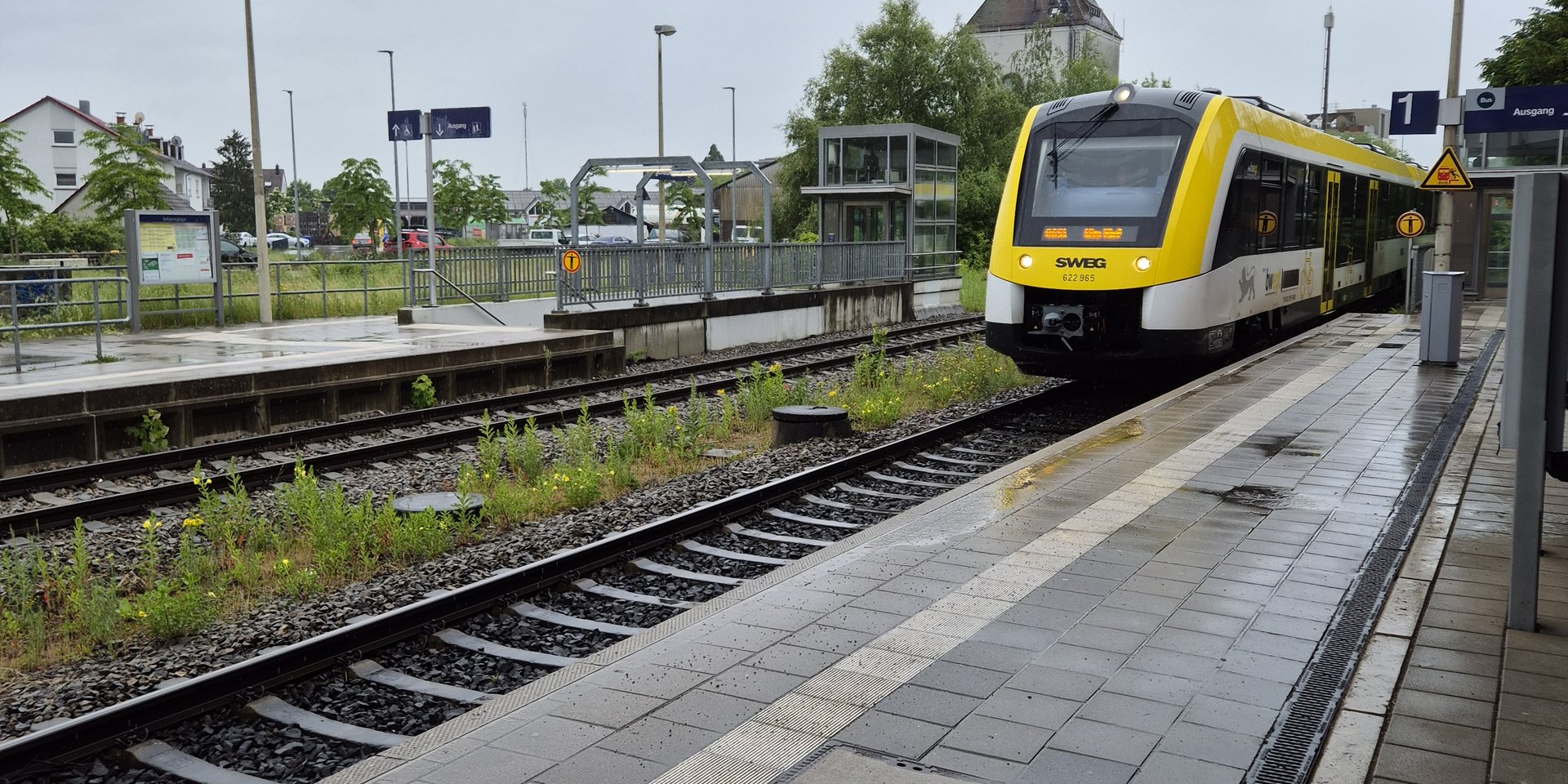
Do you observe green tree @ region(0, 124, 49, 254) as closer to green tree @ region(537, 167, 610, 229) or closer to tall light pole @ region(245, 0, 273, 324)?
tall light pole @ region(245, 0, 273, 324)

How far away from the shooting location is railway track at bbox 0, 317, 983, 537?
30.1 ft

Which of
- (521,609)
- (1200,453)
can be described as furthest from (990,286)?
(521,609)

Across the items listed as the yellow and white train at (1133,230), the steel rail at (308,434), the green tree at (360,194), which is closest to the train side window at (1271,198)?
the yellow and white train at (1133,230)

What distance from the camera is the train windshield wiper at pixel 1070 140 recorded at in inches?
512

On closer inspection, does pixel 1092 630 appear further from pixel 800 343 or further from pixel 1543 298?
pixel 800 343

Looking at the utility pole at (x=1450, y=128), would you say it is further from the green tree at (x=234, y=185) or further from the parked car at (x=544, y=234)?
the green tree at (x=234, y=185)

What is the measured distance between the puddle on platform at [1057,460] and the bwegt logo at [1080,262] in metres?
1.98

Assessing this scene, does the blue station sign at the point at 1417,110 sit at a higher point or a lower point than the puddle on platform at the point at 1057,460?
higher

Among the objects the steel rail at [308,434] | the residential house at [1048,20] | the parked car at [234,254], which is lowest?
the steel rail at [308,434]

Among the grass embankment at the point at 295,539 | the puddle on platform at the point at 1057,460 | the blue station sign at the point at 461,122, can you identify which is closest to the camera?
the grass embankment at the point at 295,539

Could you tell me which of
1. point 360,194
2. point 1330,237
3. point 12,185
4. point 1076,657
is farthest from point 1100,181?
point 360,194

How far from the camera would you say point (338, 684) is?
545cm

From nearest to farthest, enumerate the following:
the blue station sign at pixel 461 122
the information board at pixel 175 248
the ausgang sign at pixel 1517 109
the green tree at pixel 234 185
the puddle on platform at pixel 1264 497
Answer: the puddle on platform at pixel 1264 497, the information board at pixel 175 248, the ausgang sign at pixel 1517 109, the blue station sign at pixel 461 122, the green tree at pixel 234 185

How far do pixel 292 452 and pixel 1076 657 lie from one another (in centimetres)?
865
